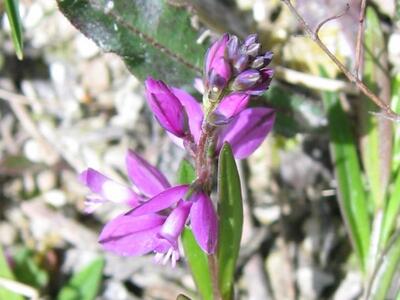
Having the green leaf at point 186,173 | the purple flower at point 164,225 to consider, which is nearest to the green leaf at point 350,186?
the green leaf at point 186,173

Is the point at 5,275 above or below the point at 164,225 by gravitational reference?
above

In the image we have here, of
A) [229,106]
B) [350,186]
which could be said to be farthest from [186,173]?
[350,186]

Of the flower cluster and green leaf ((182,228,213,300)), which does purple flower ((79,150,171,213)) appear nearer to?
the flower cluster

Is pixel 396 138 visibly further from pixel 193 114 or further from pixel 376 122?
pixel 193 114

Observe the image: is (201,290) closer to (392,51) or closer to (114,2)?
(114,2)

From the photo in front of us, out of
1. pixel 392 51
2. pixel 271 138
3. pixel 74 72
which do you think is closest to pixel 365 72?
pixel 392 51

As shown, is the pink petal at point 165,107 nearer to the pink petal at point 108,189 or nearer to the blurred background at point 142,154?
the pink petal at point 108,189
